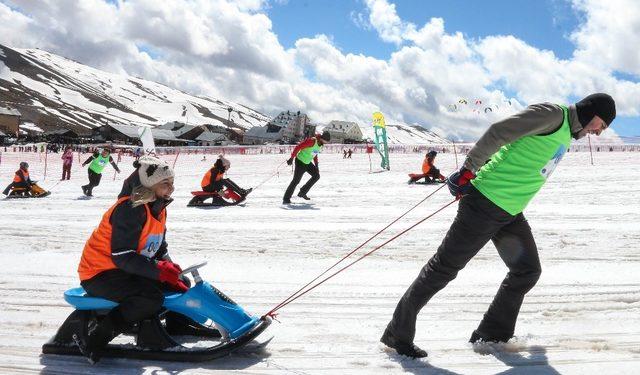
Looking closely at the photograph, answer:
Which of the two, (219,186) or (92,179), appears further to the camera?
(92,179)

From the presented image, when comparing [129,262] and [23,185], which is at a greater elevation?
[129,262]

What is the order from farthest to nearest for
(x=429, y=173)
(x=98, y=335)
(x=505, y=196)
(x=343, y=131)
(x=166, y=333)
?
(x=343, y=131), (x=429, y=173), (x=166, y=333), (x=98, y=335), (x=505, y=196)

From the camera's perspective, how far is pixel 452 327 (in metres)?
3.62

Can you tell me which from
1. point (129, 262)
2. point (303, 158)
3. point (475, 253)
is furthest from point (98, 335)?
point (303, 158)

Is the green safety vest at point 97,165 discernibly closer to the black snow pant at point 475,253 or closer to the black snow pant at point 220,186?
the black snow pant at point 220,186

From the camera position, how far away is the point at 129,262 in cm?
293

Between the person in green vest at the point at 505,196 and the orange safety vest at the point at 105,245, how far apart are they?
62.0 inches

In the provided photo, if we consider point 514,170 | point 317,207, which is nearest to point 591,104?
point 514,170

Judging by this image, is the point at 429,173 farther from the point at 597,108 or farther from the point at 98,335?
the point at 98,335

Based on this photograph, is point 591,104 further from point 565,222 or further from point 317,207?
point 317,207

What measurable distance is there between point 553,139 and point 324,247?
4078 mm

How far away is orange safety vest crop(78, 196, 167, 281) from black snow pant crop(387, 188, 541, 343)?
1.58m

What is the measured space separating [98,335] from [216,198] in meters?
8.04

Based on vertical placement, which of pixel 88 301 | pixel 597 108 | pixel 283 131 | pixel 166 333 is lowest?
pixel 166 333
